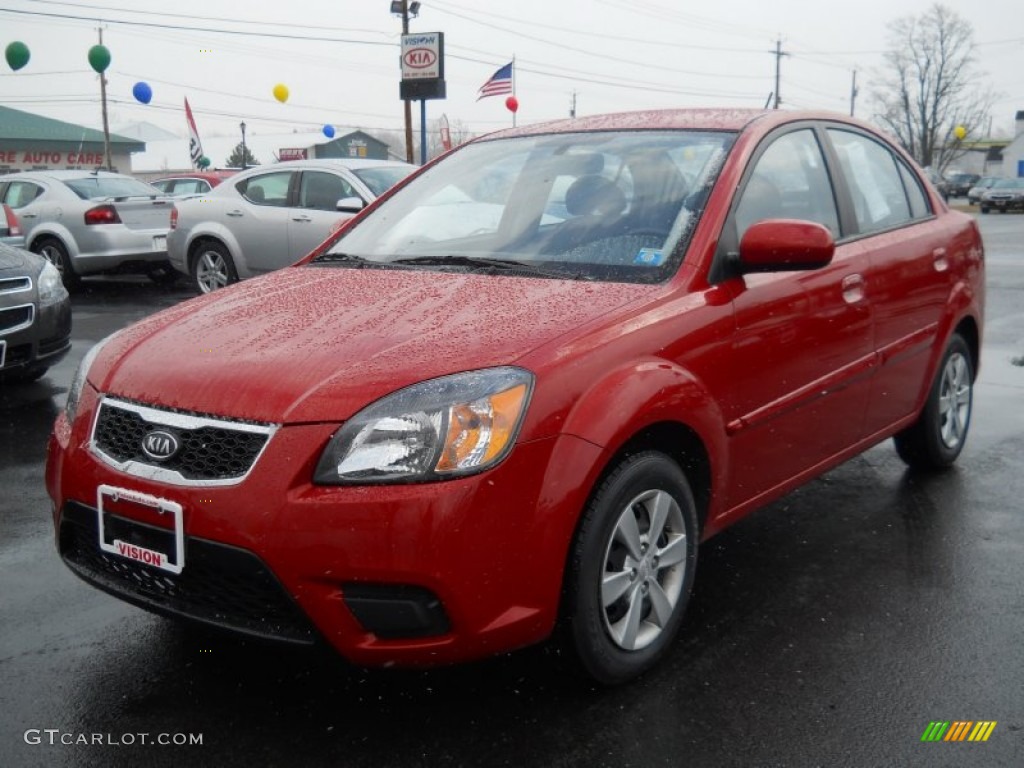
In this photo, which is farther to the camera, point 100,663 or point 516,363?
point 100,663

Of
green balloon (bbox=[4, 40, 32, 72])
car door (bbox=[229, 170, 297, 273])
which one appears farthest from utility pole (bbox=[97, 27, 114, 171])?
car door (bbox=[229, 170, 297, 273])

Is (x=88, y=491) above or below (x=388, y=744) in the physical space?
above

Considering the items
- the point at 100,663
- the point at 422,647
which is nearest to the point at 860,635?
the point at 422,647

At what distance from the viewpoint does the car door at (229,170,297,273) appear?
443 inches

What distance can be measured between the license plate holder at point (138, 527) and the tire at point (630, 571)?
95 centimetres

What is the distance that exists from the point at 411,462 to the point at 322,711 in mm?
803

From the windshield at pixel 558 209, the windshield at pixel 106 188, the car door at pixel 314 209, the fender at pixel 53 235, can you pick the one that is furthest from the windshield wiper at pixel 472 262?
the windshield at pixel 106 188

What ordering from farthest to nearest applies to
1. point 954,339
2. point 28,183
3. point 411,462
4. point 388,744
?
point 28,183
point 954,339
point 388,744
point 411,462

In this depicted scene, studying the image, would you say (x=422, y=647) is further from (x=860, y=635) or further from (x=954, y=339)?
(x=954, y=339)

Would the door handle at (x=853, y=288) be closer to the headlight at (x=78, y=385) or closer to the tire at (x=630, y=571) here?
the tire at (x=630, y=571)

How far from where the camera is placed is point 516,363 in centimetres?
253

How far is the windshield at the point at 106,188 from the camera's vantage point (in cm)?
1303

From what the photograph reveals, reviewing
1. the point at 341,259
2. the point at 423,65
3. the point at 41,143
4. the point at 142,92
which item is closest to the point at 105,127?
the point at 41,143

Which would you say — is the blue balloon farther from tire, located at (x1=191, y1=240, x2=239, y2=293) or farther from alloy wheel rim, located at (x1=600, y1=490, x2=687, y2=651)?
alloy wheel rim, located at (x1=600, y1=490, x2=687, y2=651)
